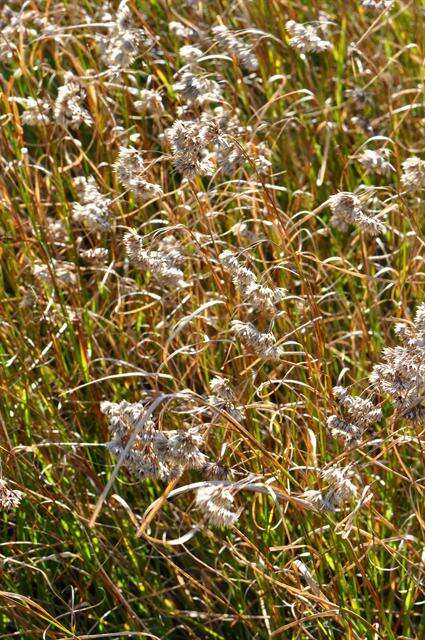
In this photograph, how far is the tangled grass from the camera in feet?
5.98

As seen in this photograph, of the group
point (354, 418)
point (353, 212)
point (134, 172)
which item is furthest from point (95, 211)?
point (354, 418)

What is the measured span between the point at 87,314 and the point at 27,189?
31cm

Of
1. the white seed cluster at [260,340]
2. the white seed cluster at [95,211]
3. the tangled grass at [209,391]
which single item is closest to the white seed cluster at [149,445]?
the tangled grass at [209,391]

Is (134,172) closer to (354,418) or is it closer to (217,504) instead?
(354,418)

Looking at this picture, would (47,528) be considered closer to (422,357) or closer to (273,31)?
(422,357)

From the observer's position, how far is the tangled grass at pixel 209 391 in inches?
71.8

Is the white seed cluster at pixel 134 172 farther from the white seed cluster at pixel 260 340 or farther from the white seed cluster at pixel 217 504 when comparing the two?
the white seed cluster at pixel 217 504

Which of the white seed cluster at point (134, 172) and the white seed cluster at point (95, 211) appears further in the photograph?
the white seed cluster at point (95, 211)

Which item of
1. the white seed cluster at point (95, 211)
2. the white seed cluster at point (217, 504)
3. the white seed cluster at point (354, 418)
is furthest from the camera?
the white seed cluster at point (95, 211)

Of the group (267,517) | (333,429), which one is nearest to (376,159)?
(333,429)

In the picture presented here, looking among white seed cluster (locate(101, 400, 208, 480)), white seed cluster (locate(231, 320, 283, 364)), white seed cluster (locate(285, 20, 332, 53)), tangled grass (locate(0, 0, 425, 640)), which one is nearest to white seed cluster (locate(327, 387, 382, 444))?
tangled grass (locate(0, 0, 425, 640))

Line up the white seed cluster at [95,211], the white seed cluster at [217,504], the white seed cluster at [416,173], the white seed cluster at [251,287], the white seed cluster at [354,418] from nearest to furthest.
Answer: the white seed cluster at [217,504], the white seed cluster at [354,418], the white seed cluster at [251,287], the white seed cluster at [416,173], the white seed cluster at [95,211]

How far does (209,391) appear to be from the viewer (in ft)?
7.73

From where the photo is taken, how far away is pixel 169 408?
216cm
